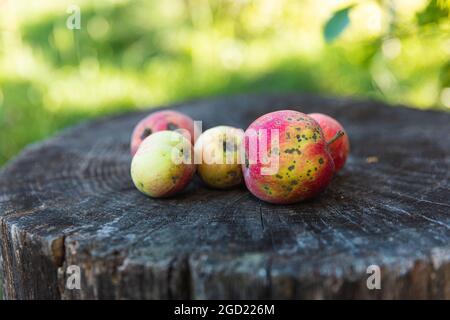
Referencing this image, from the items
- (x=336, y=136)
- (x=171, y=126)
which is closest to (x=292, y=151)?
(x=336, y=136)

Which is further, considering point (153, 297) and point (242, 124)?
point (242, 124)

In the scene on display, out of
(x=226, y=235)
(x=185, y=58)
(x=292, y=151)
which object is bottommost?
(x=226, y=235)

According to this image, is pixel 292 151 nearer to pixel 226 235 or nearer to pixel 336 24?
pixel 226 235

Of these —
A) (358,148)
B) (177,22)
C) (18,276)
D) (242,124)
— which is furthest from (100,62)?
(18,276)

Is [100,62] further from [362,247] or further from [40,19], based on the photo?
[362,247]

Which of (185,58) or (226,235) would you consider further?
(185,58)

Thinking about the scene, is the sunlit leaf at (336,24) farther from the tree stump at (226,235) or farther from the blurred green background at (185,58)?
the blurred green background at (185,58)

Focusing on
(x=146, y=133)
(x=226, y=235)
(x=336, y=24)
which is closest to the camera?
(x=226, y=235)
